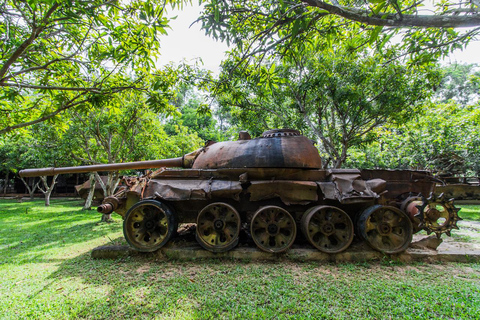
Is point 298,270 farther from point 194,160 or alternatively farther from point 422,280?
point 194,160

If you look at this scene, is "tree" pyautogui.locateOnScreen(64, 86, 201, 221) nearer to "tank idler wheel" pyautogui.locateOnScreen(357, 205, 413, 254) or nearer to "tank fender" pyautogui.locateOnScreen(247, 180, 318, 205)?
"tank fender" pyautogui.locateOnScreen(247, 180, 318, 205)

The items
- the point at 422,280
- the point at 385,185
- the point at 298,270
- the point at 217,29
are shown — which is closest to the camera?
the point at 217,29

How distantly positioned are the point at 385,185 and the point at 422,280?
1828 mm

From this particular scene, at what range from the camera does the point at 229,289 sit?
11.2 feet

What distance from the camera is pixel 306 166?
5.05 meters

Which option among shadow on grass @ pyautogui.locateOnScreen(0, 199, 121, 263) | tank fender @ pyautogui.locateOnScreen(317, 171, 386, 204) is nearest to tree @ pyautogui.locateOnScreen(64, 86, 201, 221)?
shadow on grass @ pyautogui.locateOnScreen(0, 199, 121, 263)

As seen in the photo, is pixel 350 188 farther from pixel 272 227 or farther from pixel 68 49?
pixel 68 49

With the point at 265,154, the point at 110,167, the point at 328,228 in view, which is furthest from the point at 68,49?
the point at 328,228

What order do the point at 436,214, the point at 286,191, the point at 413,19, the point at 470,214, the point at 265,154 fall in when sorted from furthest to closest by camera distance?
the point at 470,214
the point at 265,154
the point at 286,191
the point at 436,214
the point at 413,19

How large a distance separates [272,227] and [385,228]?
222cm

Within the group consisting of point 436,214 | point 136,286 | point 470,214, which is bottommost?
point 470,214

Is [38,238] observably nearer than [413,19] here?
No

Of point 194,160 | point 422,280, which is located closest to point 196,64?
point 194,160

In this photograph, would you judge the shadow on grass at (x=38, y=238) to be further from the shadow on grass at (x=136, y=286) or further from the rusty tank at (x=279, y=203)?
the rusty tank at (x=279, y=203)
